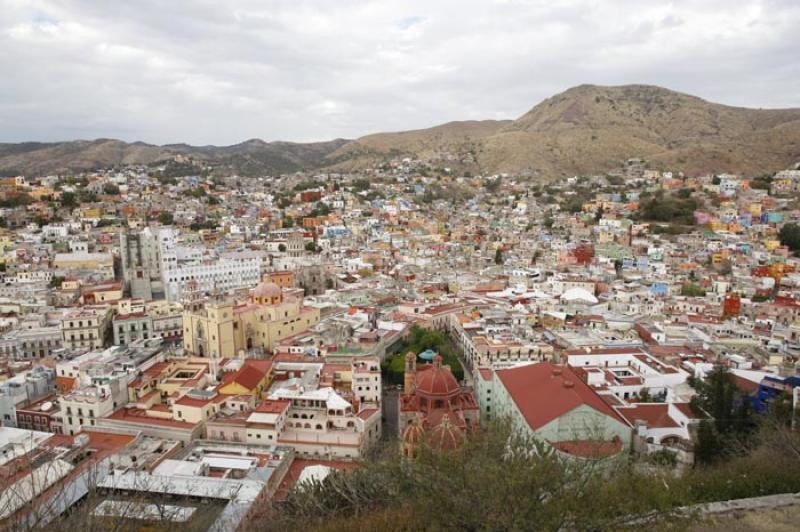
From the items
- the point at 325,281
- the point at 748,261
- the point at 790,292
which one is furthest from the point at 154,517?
the point at 748,261

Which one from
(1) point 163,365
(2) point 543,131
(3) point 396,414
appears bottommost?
(3) point 396,414

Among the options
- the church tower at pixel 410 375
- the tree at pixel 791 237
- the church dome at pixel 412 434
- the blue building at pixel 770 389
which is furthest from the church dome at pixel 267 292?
the tree at pixel 791 237

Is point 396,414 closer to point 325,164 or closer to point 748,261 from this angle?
point 748,261

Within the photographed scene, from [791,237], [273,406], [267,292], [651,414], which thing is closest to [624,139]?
[791,237]

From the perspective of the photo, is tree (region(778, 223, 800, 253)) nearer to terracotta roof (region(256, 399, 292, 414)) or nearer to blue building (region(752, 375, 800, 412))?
blue building (region(752, 375, 800, 412))

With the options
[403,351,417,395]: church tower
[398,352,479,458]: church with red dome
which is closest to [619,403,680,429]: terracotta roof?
[398,352,479,458]: church with red dome

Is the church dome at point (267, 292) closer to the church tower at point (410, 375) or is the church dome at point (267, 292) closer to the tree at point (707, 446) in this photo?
the church tower at point (410, 375)

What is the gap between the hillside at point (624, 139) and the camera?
A: 105m

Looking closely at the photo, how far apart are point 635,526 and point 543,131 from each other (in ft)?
466

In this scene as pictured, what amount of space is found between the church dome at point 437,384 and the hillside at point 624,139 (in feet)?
311

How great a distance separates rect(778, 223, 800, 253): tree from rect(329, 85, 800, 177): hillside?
45493 mm

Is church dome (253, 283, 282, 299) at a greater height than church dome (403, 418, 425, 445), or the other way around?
church dome (253, 283, 282, 299)

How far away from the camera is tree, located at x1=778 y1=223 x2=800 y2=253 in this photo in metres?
57.8

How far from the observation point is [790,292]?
41750 millimetres
